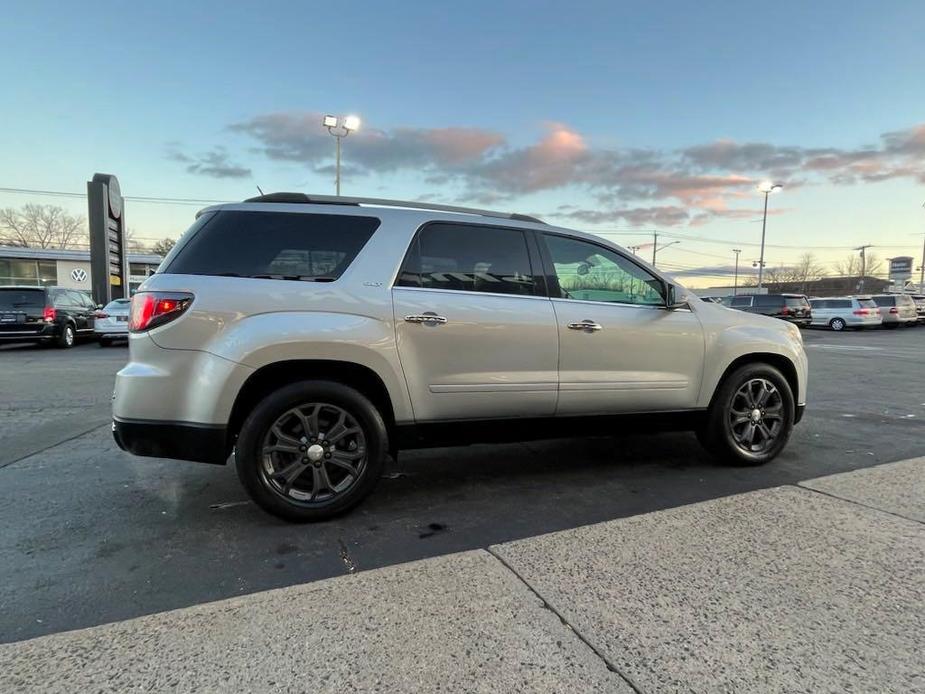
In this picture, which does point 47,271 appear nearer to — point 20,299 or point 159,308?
point 20,299

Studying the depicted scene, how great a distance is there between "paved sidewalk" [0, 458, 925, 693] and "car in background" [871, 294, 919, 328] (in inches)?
1330

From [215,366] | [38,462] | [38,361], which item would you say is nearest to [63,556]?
[215,366]

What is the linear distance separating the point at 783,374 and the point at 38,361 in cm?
1430

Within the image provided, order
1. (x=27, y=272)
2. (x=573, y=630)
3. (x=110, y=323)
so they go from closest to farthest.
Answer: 1. (x=573, y=630)
2. (x=110, y=323)
3. (x=27, y=272)

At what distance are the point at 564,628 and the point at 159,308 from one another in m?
2.67

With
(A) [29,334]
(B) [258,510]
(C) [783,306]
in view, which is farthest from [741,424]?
(C) [783,306]

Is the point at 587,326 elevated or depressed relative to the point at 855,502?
elevated

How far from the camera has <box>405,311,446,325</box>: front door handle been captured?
11.8ft

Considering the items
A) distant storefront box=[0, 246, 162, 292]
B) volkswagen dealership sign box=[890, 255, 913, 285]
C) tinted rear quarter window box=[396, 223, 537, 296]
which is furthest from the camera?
volkswagen dealership sign box=[890, 255, 913, 285]

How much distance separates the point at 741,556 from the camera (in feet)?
9.93

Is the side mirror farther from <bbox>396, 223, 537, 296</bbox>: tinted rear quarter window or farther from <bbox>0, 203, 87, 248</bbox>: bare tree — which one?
<bbox>0, 203, 87, 248</bbox>: bare tree

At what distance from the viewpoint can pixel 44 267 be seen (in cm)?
4512

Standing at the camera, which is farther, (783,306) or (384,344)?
(783,306)

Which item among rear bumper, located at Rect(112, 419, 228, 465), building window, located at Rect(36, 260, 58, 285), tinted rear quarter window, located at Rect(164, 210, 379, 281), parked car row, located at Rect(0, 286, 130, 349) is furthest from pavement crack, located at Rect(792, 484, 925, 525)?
building window, located at Rect(36, 260, 58, 285)
